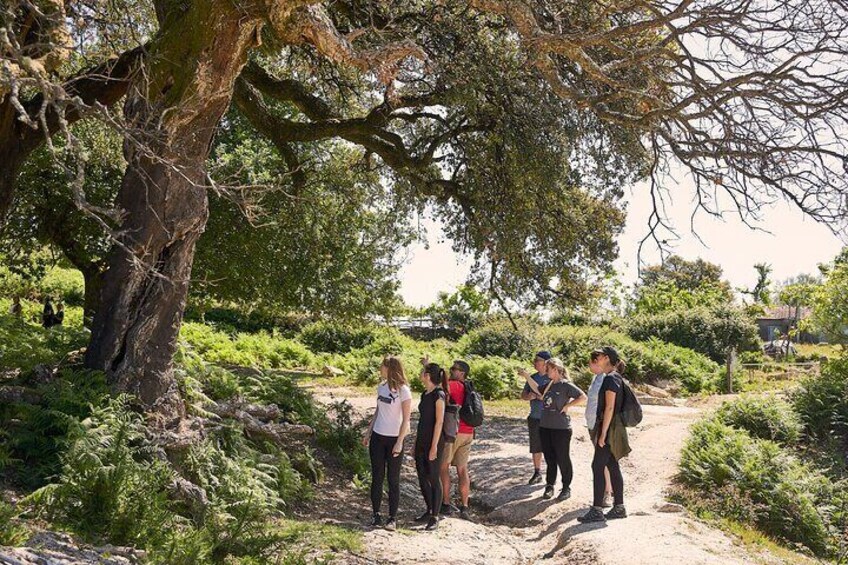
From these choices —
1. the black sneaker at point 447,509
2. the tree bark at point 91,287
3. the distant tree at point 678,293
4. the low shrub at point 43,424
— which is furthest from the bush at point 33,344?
the distant tree at point 678,293

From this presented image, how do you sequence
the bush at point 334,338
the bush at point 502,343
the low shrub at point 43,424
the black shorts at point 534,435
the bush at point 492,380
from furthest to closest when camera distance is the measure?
the bush at point 334,338 → the bush at point 502,343 → the bush at point 492,380 → the black shorts at point 534,435 → the low shrub at point 43,424

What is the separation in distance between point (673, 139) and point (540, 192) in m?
2.57

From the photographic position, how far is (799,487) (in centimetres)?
1166

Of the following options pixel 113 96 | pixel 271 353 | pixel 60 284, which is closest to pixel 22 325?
pixel 113 96

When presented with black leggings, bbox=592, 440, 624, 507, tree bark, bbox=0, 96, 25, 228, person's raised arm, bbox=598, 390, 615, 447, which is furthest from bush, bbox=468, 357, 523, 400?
tree bark, bbox=0, 96, 25, 228

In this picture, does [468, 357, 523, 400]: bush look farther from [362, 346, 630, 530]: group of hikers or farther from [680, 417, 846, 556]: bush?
[362, 346, 630, 530]: group of hikers

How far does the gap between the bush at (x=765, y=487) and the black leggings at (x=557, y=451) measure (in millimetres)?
1909

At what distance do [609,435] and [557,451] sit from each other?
142 cm

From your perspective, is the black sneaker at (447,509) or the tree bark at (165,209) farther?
the black sneaker at (447,509)

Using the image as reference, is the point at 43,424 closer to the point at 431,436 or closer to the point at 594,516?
the point at 431,436

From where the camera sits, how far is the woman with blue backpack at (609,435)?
9.07 metres

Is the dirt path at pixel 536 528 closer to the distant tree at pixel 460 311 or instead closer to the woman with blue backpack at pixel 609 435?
the woman with blue backpack at pixel 609 435

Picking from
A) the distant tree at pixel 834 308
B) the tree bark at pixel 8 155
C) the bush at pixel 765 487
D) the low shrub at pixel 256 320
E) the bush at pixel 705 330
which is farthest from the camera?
the bush at pixel 705 330

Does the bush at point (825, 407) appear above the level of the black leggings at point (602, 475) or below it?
above
